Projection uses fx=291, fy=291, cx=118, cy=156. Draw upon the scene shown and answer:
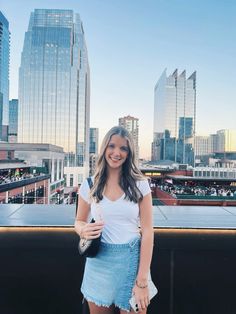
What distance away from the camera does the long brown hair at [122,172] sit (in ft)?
4.51

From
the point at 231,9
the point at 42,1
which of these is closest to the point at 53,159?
the point at 231,9

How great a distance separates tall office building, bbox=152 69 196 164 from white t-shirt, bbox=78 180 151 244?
102 meters

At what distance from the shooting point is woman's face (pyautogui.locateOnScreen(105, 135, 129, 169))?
4.66 ft

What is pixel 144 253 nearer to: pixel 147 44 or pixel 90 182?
pixel 90 182

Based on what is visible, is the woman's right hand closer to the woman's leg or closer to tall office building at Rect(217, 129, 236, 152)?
the woman's leg

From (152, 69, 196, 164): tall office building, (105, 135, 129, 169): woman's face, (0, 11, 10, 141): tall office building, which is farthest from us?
(152, 69, 196, 164): tall office building

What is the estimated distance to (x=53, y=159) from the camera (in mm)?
46594

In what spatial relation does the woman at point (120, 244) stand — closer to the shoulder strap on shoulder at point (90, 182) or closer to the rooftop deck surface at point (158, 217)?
the shoulder strap on shoulder at point (90, 182)

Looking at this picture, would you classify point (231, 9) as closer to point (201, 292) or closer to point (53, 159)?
point (53, 159)

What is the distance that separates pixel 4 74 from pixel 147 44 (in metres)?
70.0

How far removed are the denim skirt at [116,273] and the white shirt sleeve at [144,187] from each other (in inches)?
8.7

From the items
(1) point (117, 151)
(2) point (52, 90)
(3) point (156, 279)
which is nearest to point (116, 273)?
(1) point (117, 151)

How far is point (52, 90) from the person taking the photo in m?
73.2

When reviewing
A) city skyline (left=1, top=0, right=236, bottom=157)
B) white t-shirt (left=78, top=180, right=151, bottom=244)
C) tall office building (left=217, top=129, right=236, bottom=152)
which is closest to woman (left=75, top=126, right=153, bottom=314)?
white t-shirt (left=78, top=180, right=151, bottom=244)
